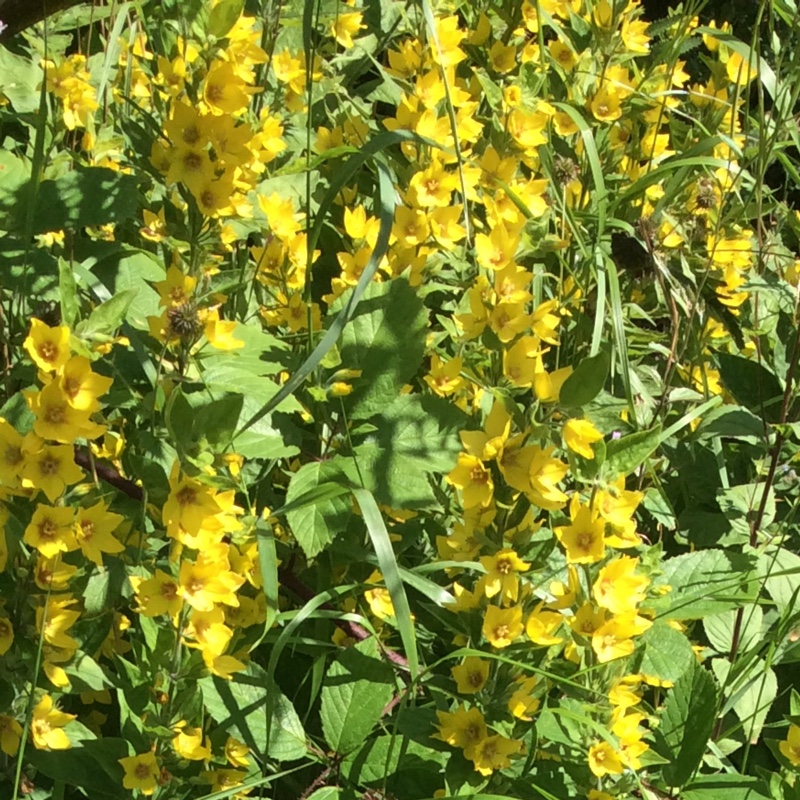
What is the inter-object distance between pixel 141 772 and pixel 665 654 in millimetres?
599

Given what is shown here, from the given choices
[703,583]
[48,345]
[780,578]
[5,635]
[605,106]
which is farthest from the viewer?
[605,106]

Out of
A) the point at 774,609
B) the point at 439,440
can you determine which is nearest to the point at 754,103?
the point at 774,609

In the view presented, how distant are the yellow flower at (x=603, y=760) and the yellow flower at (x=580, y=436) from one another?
29 cm

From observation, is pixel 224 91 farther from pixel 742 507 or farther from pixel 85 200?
pixel 742 507

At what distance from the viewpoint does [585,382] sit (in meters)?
0.91

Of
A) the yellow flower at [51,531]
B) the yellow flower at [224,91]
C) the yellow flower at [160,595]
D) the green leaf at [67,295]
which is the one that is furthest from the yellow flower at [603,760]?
the yellow flower at [224,91]

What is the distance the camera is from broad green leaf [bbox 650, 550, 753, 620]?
1153 mm

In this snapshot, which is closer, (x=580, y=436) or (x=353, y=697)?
(x=580, y=436)

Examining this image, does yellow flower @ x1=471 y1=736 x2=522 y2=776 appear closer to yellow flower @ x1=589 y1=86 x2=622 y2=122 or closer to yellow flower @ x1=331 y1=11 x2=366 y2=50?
yellow flower @ x1=589 y1=86 x2=622 y2=122

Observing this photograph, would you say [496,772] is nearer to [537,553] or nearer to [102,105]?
[537,553]

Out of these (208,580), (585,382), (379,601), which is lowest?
(379,601)

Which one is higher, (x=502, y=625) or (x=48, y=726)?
Result: (x=502, y=625)

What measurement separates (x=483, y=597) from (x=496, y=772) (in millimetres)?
183

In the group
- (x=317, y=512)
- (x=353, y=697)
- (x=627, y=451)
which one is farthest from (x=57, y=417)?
(x=627, y=451)
